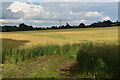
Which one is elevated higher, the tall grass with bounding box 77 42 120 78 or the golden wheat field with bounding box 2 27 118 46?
the golden wheat field with bounding box 2 27 118 46

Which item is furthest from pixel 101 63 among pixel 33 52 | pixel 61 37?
pixel 61 37

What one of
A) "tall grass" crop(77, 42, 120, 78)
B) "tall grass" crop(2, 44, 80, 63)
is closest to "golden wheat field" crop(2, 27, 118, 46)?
"tall grass" crop(2, 44, 80, 63)

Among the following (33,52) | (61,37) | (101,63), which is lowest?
(33,52)

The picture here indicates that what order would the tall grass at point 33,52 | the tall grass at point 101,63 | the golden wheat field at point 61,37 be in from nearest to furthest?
1. the tall grass at point 101,63
2. the tall grass at point 33,52
3. the golden wheat field at point 61,37

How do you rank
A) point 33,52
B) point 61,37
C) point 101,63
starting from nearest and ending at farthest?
1. point 101,63
2. point 33,52
3. point 61,37

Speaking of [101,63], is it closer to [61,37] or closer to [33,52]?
[33,52]

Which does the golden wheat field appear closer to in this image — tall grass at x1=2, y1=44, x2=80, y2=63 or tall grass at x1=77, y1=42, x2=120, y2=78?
tall grass at x1=2, y1=44, x2=80, y2=63

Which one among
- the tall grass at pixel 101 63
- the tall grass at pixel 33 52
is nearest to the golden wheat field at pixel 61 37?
the tall grass at pixel 33 52

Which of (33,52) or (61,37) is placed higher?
(61,37)

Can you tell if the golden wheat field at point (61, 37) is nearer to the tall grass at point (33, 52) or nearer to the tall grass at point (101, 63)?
the tall grass at point (33, 52)

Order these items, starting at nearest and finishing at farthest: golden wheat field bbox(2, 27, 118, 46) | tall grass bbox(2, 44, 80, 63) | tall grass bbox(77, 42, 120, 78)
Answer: tall grass bbox(77, 42, 120, 78) < tall grass bbox(2, 44, 80, 63) < golden wheat field bbox(2, 27, 118, 46)

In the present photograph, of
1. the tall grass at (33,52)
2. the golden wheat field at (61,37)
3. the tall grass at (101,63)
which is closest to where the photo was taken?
the tall grass at (101,63)

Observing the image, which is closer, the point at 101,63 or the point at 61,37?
the point at 101,63

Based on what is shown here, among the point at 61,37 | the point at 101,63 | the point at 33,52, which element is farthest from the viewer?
the point at 61,37
